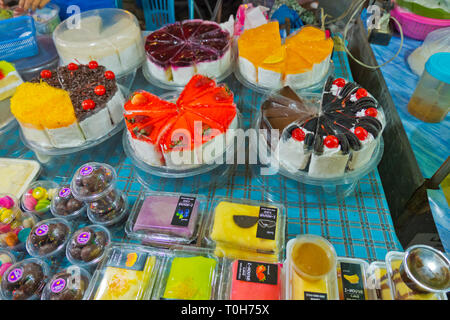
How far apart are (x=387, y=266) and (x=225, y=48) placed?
→ 1.72 meters

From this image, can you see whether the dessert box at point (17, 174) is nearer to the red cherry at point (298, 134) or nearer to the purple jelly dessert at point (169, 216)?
the purple jelly dessert at point (169, 216)

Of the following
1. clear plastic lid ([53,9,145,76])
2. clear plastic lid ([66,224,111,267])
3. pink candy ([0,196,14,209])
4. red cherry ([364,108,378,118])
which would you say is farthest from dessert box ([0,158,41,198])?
red cherry ([364,108,378,118])

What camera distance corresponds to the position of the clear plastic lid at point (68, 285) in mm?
1278

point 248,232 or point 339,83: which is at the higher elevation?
point 339,83

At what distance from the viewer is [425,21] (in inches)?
105

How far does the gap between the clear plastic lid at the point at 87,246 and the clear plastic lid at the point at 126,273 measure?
46mm

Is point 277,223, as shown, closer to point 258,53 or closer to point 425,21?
point 258,53

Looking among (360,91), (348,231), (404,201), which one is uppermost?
(360,91)

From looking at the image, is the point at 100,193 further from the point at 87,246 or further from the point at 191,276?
the point at 191,276

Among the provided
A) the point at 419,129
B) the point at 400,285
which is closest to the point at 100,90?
the point at 400,285

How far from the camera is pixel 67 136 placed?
5.99 ft

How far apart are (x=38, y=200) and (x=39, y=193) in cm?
4
